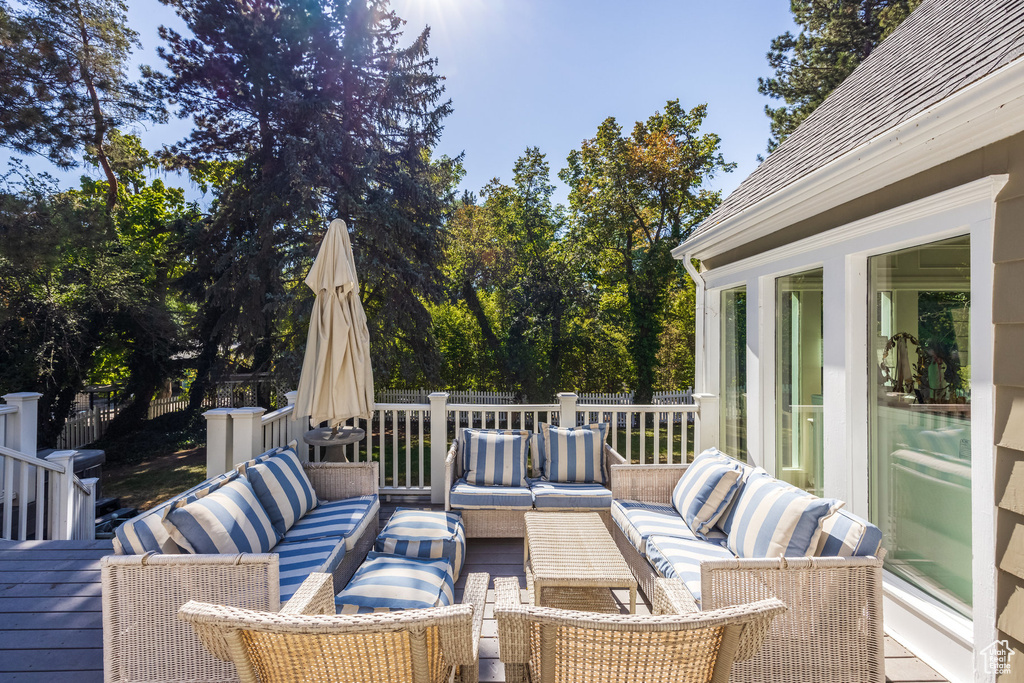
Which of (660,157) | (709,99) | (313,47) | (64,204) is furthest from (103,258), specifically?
(709,99)

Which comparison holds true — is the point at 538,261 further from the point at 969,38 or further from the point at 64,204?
the point at 969,38

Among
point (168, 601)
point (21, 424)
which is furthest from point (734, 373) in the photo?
point (21, 424)

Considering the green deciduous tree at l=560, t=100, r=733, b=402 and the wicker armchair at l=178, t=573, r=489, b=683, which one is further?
the green deciduous tree at l=560, t=100, r=733, b=402

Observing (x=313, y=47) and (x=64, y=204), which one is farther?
(x=313, y=47)

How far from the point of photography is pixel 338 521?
10.2 ft

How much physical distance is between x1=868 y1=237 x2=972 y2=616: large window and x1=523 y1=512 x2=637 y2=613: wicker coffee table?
1.39m

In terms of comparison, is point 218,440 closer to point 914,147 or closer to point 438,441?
point 438,441

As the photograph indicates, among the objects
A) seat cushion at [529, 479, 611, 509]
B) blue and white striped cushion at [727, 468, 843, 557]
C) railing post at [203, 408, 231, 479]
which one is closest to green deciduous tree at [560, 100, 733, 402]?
seat cushion at [529, 479, 611, 509]

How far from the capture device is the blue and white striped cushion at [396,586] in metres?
2.21

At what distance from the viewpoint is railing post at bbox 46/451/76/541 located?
158 inches

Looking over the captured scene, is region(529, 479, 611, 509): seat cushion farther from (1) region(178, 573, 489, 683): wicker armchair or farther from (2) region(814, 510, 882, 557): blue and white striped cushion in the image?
(1) region(178, 573, 489, 683): wicker armchair

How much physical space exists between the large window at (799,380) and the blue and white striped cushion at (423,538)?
234cm

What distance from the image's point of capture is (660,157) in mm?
14297

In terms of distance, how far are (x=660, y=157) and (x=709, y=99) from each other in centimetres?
235
